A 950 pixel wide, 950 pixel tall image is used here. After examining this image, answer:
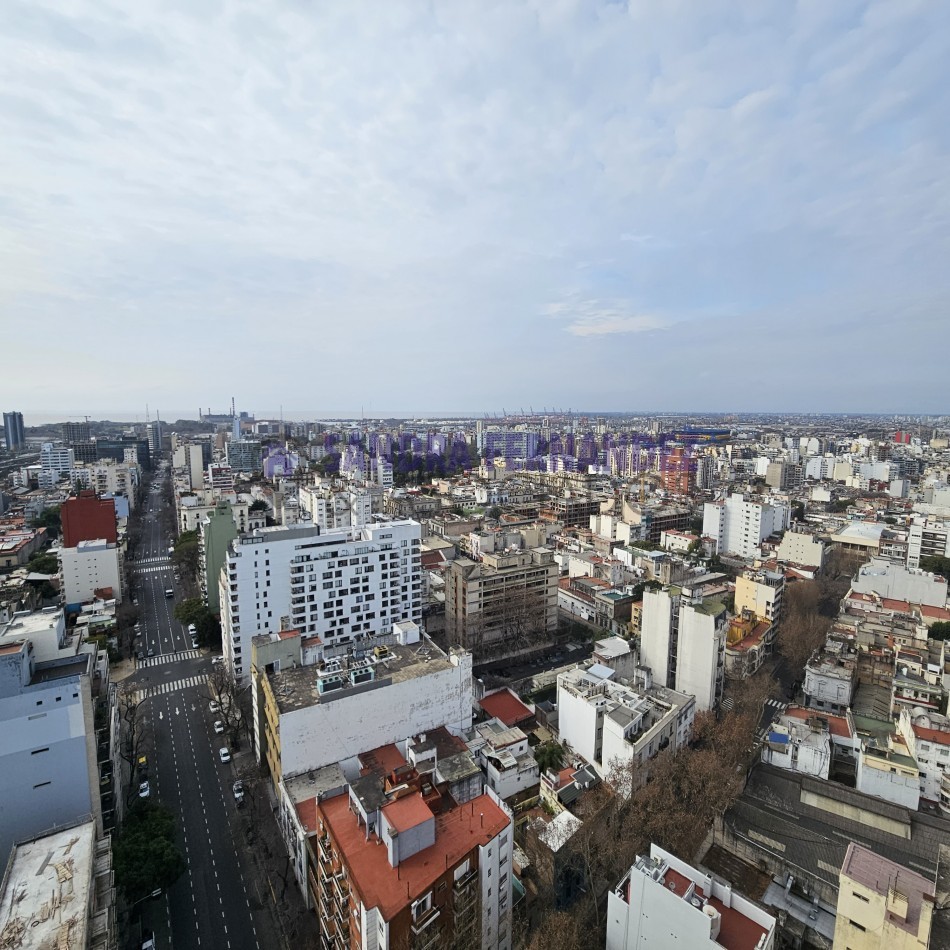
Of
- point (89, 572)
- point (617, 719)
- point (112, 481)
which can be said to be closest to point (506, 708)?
point (617, 719)

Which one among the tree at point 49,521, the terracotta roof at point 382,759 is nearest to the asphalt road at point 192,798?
A: the terracotta roof at point 382,759

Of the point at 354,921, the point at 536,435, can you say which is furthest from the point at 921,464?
the point at 354,921

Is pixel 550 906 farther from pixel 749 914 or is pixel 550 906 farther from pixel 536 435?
pixel 536 435

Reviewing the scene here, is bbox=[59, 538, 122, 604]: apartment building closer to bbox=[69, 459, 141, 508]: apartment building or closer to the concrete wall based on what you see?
the concrete wall

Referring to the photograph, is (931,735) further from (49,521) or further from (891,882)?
(49,521)

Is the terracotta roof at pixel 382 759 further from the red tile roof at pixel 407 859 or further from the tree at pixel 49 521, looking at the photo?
the tree at pixel 49 521

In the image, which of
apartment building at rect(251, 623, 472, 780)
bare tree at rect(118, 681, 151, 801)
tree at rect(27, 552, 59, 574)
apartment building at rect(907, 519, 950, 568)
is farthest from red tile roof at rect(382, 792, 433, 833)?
apartment building at rect(907, 519, 950, 568)
